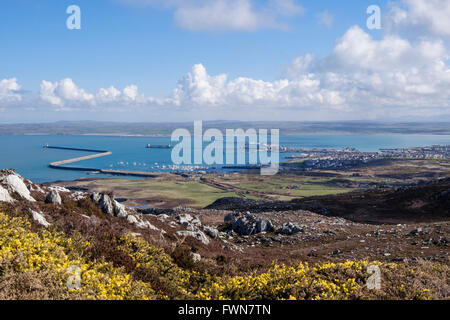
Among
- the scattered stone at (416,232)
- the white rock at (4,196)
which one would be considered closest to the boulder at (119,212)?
the white rock at (4,196)

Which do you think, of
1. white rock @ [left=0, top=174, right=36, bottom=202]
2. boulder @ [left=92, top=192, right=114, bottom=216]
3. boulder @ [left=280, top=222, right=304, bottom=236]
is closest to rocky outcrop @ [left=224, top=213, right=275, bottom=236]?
boulder @ [left=280, top=222, right=304, bottom=236]

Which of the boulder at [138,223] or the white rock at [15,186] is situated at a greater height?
the white rock at [15,186]

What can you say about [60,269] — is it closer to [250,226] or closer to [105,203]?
[105,203]

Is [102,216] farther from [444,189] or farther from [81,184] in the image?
[81,184]

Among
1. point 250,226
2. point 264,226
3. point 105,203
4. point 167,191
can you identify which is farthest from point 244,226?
point 167,191

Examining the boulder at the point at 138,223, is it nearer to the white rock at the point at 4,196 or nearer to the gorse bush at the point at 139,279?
the white rock at the point at 4,196

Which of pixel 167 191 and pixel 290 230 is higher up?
pixel 290 230
